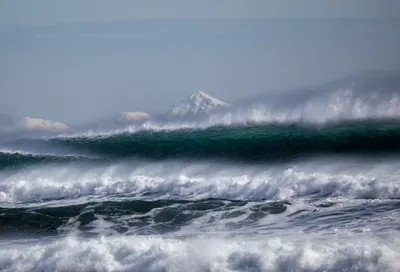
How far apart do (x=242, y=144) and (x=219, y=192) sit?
16.9ft

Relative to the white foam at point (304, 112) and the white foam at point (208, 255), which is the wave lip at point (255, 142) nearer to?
the white foam at point (304, 112)

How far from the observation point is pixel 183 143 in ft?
79.2

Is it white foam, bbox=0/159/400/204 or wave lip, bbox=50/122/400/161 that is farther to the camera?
wave lip, bbox=50/122/400/161

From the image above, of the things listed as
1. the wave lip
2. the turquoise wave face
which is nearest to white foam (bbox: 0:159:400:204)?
the turquoise wave face

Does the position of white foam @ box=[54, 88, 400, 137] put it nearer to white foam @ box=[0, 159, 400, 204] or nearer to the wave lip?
the wave lip

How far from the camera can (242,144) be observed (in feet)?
75.1

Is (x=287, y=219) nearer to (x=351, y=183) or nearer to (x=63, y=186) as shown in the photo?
(x=351, y=183)

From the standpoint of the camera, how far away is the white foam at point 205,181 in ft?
54.6

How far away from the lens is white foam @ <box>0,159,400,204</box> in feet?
54.6

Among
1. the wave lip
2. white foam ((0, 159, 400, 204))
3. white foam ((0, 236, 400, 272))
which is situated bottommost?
white foam ((0, 236, 400, 272))

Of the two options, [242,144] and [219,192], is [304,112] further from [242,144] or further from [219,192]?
[219,192]

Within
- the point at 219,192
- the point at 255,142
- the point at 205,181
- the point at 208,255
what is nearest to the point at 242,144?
the point at 255,142

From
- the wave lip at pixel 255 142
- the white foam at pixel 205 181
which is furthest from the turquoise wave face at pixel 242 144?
the white foam at pixel 205 181

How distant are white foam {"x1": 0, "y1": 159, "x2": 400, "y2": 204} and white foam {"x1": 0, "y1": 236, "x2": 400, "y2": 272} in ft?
13.1
